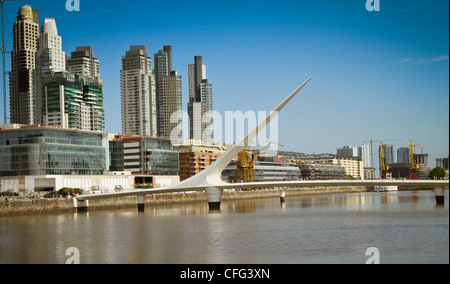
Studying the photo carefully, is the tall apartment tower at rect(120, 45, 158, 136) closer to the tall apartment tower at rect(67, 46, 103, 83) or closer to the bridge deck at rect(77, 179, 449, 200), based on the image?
the tall apartment tower at rect(67, 46, 103, 83)

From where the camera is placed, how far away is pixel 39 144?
163 feet

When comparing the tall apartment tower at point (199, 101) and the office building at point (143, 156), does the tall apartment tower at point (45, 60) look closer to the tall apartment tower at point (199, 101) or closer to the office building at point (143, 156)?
the tall apartment tower at point (199, 101)

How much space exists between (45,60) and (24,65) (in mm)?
8402

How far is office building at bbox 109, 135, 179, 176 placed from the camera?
67.4 metres

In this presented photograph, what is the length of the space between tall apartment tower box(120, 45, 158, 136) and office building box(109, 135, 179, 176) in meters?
47.5

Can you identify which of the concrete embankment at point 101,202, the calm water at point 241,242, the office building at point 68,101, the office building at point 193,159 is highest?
the office building at point 68,101

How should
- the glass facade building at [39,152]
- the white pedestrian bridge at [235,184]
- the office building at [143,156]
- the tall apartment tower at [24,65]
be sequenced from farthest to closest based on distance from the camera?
1. the tall apartment tower at [24,65]
2. the office building at [143,156]
3. the glass facade building at [39,152]
4. the white pedestrian bridge at [235,184]

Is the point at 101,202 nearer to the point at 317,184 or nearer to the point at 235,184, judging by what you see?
the point at 235,184

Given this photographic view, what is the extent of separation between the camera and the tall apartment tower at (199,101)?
133 m

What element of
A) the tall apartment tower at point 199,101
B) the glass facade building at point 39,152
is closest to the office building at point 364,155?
the tall apartment tower at point 199,101

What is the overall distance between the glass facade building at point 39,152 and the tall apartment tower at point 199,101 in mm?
76058

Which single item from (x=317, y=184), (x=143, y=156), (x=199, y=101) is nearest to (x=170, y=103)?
(x=199, y=101)

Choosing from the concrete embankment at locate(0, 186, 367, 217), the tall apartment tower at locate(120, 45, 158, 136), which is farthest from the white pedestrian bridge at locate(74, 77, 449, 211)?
the tall apartment tower at locate(120, 45, 158, 136)
